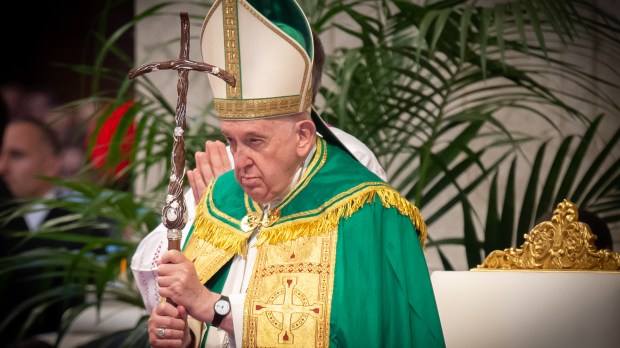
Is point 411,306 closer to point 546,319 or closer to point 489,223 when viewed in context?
point 546,319

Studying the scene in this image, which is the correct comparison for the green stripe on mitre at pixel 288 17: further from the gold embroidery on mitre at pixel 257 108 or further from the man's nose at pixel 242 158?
the man's nose at pixel 242 158

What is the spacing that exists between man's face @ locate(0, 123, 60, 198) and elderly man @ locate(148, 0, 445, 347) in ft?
13.3

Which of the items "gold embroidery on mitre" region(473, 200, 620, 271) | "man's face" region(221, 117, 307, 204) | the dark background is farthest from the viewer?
the dark background

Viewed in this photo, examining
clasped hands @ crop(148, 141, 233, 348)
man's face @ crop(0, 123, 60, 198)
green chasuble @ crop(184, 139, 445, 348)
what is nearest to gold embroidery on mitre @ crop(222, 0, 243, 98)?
green chasuble @ crop(184, 139, 445, 348)

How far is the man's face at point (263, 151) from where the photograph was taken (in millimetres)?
2252

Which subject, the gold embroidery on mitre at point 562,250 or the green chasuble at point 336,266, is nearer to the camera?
the green chasuble at point 336,266

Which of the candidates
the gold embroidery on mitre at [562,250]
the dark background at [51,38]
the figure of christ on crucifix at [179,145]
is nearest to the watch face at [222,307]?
the figure of christ on crucifix at [179,145]

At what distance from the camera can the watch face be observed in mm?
2256

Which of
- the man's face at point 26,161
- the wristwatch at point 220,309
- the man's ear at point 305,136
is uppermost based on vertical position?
the man's face at point 26,161

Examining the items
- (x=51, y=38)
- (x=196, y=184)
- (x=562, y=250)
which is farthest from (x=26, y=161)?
(x=562, y=250)

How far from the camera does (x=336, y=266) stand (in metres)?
2.29

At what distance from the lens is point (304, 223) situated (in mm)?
2375

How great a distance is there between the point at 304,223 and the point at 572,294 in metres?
0.77

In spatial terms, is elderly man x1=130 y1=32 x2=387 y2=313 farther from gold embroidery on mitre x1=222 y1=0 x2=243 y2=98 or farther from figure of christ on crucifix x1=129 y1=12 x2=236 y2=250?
figure of christ on crucifix x1=129 y1=12 x2=236 y2=250
